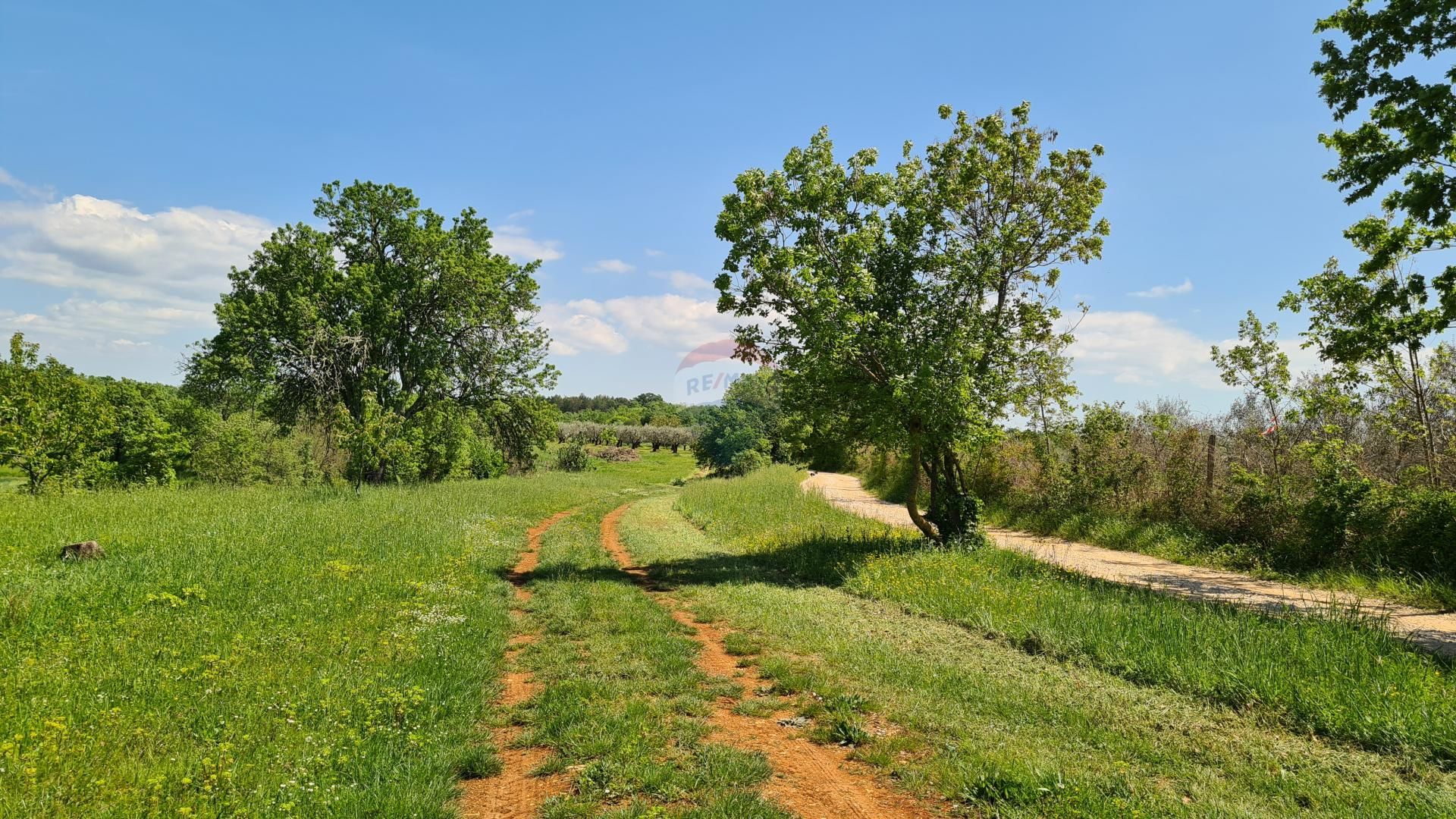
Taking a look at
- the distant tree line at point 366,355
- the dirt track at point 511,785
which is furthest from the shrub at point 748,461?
the dirt track at point 511,785

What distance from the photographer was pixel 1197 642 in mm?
6992

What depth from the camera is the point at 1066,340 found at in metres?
14.7

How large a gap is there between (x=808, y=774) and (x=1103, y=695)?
126 inches

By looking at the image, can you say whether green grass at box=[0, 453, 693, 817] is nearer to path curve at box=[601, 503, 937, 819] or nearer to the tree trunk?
path curve at box=[601, 503, 937, 819]

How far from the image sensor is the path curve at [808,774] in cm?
430

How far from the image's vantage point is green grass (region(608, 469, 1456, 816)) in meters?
4.38

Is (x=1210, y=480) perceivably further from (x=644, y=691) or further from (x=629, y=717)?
(x=629, y=717)

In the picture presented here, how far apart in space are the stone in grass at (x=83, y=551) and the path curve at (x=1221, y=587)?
15196 millimetres

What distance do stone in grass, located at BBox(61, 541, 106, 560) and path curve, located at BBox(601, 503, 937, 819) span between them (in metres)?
9.11

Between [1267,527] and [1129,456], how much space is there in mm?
4208

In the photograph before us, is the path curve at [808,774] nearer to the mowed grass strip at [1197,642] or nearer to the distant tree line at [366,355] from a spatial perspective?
the mowed grass strip at [1197,642]

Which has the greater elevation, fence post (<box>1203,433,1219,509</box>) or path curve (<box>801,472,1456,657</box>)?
fence post (<box>1203,433,1219,509</box>)

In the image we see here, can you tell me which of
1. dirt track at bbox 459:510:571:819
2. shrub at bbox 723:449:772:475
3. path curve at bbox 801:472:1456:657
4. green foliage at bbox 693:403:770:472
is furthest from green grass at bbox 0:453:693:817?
green foliage at bbox 693:403:770:472

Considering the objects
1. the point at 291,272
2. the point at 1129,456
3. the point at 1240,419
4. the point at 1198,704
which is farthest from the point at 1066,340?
the point at 291,272
